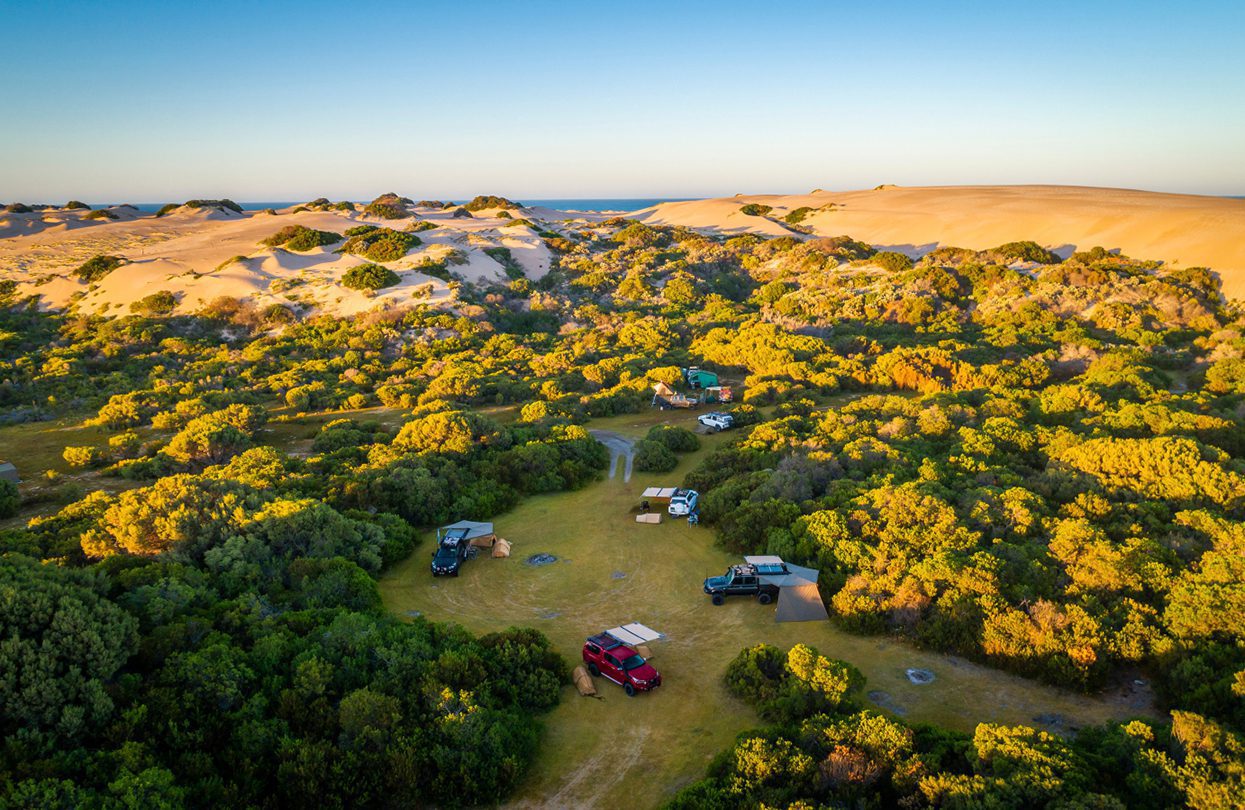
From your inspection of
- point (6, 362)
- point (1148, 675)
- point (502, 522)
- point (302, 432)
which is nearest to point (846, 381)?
point (502, 522)

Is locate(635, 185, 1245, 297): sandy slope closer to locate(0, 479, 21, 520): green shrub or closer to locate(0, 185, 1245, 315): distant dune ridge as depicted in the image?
locate(0, 185, 1245, 315): distant dune ridge

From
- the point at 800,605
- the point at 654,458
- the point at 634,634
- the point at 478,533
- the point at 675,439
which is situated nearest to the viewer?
the point at 634,634

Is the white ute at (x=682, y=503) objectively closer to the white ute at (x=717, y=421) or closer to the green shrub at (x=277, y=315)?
the white ute at (x=717, y=421)

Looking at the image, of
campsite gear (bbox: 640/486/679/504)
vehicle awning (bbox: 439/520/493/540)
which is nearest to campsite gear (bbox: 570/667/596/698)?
vehicle awning (bbox: 439/520/493/540)

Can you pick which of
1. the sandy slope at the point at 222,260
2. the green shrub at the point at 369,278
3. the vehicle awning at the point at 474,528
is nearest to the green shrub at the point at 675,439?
the vehicle awning at the point at 474,528

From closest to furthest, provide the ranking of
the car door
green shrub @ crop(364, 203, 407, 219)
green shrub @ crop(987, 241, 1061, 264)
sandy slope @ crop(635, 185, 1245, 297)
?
1. the car door
2. sandy slope @ crop(635, 185, 1245, 297)
3. green shrub @ crop(987, 241, 1061, 264)
4. green shrub @ crop(364, 203, 407, 219)

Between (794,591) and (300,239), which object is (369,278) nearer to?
(300,239)

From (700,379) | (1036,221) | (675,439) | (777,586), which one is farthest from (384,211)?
(777,586)
